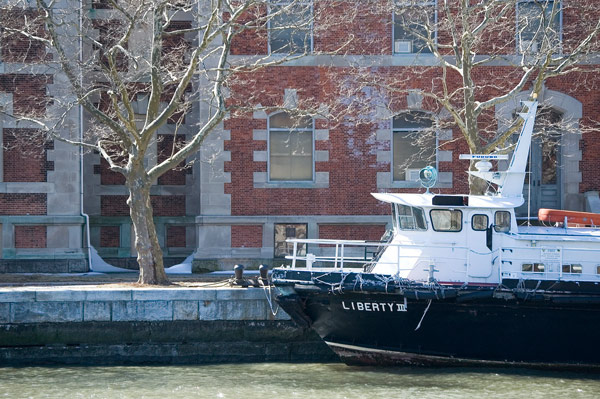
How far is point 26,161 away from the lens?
25.8 m

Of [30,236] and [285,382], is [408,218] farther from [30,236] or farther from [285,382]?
[30,236]

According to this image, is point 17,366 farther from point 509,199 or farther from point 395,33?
point 395,33

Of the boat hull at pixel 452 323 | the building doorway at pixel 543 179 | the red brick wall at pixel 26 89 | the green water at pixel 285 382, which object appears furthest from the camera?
the building doorway at pixel 543 179

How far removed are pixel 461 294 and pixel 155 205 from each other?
12169 mm

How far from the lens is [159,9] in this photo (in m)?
20.3

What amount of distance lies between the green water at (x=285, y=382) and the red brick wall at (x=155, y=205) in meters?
9.52

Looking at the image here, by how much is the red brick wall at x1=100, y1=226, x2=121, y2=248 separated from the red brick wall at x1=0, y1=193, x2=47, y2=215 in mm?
2387

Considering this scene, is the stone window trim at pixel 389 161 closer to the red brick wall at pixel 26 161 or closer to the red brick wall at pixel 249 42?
the red brick wall at pixel 249 42

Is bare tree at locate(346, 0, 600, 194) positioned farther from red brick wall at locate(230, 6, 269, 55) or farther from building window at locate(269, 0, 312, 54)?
red brick wall at locate(230, 6, 269, 55)

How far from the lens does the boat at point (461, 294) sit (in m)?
18.0

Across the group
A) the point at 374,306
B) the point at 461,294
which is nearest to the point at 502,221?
the point at 461,294

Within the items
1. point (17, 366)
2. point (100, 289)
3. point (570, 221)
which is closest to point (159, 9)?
point (100, 289)

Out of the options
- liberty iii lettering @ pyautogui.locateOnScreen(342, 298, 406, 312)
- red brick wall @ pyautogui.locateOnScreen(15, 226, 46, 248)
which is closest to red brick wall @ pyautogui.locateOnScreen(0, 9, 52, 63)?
red brick wall @ pyautogui.locateOnScreen(15, 226, 46, 248)

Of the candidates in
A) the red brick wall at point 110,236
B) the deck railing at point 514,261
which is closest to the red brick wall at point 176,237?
the red brick wall at point 110,236
